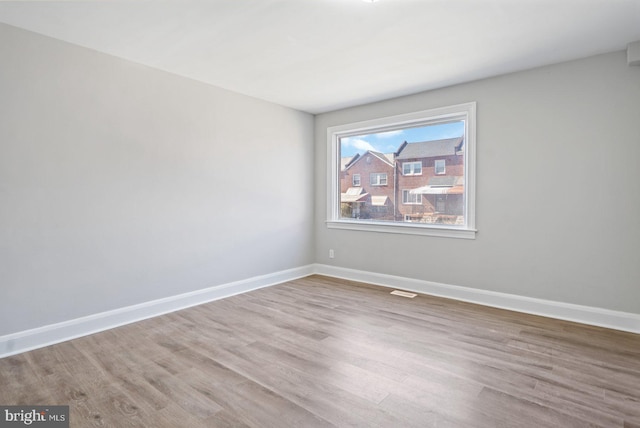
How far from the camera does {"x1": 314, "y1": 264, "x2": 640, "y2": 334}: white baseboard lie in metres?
3.06

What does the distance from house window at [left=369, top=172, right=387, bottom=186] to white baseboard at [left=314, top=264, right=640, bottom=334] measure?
51.2 inches

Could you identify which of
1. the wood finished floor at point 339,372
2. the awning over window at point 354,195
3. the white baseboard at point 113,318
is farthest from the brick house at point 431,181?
the white baseboard at point 113,318

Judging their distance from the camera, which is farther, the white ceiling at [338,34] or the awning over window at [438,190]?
the awning over window at [438,190]

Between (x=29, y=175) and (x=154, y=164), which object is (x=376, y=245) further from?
(x=29, y=175)

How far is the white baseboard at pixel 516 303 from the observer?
10.0ft

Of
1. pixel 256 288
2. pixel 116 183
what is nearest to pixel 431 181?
pixel 256 288

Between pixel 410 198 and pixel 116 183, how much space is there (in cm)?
344

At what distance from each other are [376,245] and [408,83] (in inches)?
84.7

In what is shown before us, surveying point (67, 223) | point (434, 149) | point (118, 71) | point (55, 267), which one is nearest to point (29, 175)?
point (67, 223)

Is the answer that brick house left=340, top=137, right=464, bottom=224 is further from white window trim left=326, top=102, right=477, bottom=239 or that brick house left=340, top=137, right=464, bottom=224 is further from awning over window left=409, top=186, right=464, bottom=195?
white window trim left=326, top=102, right=477, bottom=239

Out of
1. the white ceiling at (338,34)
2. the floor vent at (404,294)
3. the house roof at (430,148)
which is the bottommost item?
the floor vent at (404,294)

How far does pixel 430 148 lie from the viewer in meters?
4.32

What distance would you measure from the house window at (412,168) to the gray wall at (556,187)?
0.74 metres

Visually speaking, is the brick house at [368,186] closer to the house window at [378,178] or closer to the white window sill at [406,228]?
the house window at [378,178]
